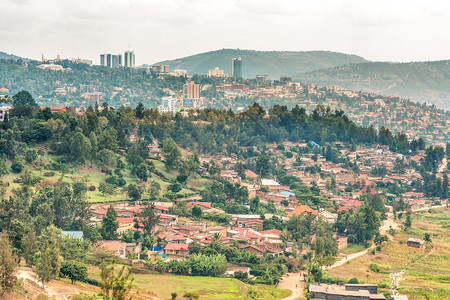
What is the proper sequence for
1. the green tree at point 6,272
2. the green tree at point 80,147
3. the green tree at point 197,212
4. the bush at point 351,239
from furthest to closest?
the green tree at point 80,147 → the bush at point 351,239 → the green tree at point 197,212 → the green tree at point 6,272

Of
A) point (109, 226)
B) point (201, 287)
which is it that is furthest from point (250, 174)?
point (201, 287)

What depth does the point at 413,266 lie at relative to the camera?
3684cm

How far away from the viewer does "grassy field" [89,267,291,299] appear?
2779 cm

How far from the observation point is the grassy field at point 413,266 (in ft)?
104

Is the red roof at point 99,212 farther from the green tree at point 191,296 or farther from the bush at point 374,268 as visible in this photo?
the bush at point 374,268

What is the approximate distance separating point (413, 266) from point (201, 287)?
14779 mm

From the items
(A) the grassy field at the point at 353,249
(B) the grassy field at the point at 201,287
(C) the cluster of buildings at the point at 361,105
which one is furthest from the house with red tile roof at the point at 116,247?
(C) the cluster of buildings at the point at 361,105

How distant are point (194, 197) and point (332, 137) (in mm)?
29001

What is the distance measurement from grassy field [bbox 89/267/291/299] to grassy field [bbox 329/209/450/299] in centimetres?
618

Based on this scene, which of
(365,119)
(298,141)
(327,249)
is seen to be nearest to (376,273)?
(327,249)

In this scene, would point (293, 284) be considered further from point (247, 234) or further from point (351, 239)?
point (351, 239)

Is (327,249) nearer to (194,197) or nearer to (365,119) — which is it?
(194,197)

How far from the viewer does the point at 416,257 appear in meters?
38.9

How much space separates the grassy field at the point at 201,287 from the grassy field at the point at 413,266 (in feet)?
20.3
